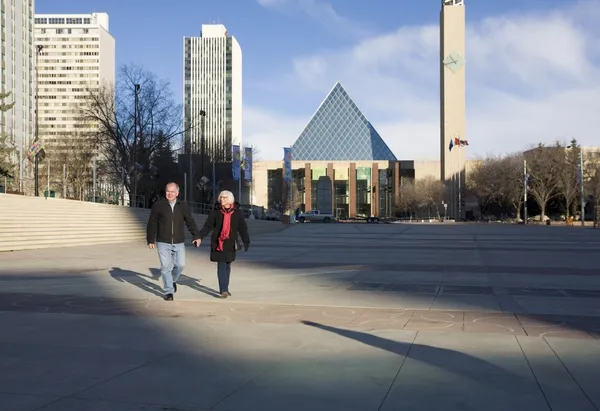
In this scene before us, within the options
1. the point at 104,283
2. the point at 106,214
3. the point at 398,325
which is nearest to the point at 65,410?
the point at 398,325

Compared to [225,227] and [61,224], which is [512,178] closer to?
[61,224]

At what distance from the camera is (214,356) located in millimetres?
6070

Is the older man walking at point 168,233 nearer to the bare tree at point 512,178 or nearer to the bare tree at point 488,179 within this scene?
the bare tree at point 512,178

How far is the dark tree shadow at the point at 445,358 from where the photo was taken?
17.3ft

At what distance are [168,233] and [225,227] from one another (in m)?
0.94

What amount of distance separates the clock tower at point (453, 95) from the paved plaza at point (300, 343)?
91.6m

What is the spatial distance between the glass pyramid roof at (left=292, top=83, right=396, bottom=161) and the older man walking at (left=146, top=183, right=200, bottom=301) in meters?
133

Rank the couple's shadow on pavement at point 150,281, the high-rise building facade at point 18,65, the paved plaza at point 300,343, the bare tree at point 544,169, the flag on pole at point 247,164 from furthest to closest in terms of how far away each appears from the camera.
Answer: the high-rise building facade at point 18,65, the bare tree at point 544,169, the flag on pole at point 247,164, the couple's shadow on pavement at point 150,281, the paved plaza at point 300,343

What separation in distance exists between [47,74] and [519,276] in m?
186

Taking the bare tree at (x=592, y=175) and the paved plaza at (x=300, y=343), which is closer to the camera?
the paved plaza at (x=300, y=343)

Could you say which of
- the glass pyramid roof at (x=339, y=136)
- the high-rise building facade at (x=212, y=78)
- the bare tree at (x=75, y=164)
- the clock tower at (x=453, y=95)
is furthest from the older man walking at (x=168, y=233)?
the high-rise building facade at (x=212, y=78)

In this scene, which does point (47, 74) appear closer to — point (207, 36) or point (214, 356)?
point (207, 36)

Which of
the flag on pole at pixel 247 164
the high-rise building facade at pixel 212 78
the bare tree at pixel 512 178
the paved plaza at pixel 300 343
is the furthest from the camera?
the high-rise building facade at pixel 212 78

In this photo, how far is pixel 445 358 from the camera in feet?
19.5
